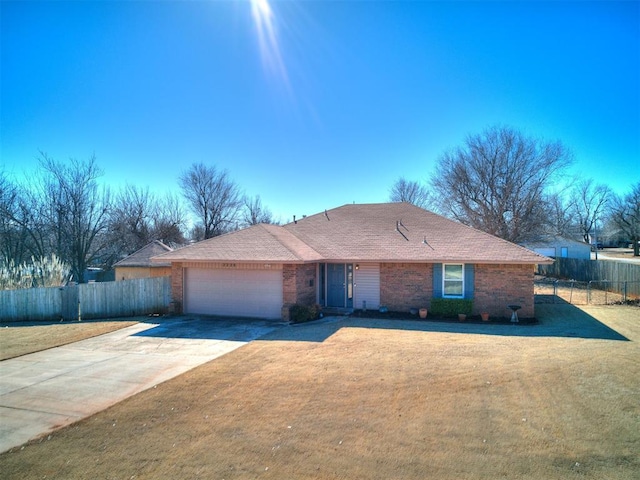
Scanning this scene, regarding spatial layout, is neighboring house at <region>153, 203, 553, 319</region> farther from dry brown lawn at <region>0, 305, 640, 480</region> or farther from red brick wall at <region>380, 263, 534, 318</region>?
dry brown lawn at <region>0, 305, 640, 480</region>

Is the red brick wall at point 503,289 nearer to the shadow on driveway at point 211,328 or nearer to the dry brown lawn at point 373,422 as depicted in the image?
the dry brown lawn at point 373,422

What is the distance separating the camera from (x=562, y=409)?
5578 millimetres

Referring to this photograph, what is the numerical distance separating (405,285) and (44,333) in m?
12.9

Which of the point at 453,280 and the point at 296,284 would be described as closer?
the point at 296,284

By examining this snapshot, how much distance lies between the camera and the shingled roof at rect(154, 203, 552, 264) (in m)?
13.9

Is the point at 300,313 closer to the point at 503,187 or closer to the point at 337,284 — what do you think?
the point at 337,284

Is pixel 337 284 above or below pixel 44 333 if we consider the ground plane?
above

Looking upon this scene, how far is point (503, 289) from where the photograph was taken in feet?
45.0

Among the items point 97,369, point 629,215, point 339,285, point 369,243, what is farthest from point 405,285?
point 629,215

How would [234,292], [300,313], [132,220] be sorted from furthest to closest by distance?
1. [132,220]
2. [234,292]
3. [300,313]

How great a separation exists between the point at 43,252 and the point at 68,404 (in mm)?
24934

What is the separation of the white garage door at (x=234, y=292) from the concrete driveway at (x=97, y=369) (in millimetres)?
1198

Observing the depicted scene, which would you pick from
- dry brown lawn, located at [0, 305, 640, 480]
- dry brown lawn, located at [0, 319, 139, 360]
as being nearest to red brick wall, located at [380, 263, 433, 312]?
dry brown lawn, located at [0, 305, 640, 480]

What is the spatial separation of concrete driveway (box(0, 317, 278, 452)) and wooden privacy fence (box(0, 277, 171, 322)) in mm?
2853
